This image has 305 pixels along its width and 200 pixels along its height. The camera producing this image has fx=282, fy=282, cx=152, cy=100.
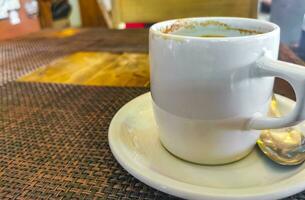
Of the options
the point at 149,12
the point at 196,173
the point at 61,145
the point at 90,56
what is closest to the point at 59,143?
the point at 61,145

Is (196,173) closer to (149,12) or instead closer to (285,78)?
(285,78)

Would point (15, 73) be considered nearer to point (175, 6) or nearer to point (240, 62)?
point (240, 62)

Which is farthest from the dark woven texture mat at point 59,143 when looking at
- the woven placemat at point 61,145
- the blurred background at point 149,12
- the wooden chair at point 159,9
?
the wooden chair at point 159,9

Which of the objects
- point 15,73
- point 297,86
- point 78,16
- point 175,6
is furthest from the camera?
point 78,16

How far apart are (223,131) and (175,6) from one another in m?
1.18

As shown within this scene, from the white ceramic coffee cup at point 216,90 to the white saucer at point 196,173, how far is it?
0.01 metres

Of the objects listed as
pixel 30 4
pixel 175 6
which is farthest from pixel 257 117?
pixel 30 4

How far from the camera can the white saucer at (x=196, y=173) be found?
220mm

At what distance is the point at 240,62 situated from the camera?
248 mm

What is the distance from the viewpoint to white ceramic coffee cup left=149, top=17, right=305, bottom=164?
0.80ft

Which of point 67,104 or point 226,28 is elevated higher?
point 226,28

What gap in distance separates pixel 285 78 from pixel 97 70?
452mm

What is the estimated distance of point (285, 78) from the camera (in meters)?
0.24

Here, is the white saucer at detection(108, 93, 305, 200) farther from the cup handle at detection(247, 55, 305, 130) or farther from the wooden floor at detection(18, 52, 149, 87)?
the wooden floor at detection(18, 52, 149, 87)
